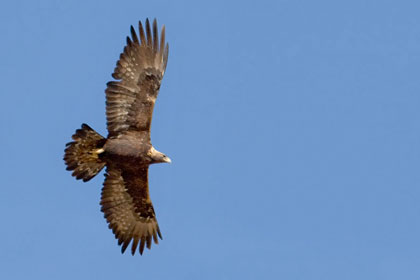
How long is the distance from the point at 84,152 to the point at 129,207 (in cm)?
178

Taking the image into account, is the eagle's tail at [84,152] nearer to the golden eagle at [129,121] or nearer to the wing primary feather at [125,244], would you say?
the golden eagle at [129,121]


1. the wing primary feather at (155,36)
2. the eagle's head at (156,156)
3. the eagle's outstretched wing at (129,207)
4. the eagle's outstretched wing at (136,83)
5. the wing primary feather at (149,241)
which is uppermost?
the wing primary feather at (155,36)

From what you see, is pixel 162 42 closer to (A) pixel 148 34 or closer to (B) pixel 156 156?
(A) pixel 148 34

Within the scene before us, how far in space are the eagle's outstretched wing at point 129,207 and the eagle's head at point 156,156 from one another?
421 mm

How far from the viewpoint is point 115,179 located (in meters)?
19.1

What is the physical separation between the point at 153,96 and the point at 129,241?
3.26 meters

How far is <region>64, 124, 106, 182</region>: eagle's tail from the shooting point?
1830cm

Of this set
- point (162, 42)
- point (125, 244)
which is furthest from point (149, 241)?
point (162, 42)

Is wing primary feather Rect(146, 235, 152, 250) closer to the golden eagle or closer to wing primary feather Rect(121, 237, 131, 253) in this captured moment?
wing primary feather Rect(121, 237, 131, 253)

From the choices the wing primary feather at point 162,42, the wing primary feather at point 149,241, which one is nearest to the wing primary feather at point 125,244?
the wing primary feather at point 149,241

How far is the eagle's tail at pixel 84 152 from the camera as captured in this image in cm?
1830

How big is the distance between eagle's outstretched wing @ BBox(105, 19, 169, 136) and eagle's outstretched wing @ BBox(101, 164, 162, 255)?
1044mm

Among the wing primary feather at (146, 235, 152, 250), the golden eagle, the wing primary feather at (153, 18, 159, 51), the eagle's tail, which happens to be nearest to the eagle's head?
the golden eagle

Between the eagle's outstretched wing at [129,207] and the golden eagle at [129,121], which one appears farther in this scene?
the eagle's outstretched wing at [129,207]
